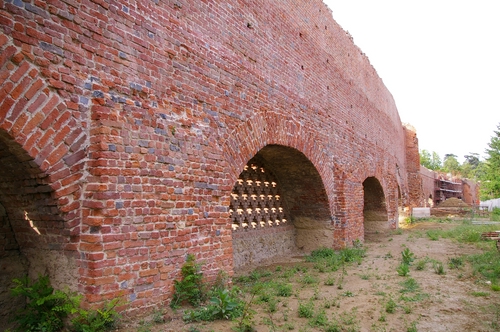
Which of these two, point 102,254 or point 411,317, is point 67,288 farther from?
point 411,317

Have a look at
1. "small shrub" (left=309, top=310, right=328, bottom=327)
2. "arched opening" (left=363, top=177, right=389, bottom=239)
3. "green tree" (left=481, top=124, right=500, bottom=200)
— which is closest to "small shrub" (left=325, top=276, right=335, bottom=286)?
"small shrub" (left=309, top=310, right=328, bottom=327)

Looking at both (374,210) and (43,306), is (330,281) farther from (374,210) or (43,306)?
(374,210)

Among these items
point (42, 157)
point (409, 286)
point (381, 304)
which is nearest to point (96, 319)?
point (42, 157)

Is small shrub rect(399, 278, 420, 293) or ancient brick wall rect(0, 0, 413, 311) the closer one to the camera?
ancient brick wall rect(0, 0, 413, 311)

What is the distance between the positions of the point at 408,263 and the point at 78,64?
23.4 ft

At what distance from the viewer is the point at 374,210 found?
49.1ft

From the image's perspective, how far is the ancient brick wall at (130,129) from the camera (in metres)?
3.07

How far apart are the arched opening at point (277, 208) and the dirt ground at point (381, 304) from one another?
84cm

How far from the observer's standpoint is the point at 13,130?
2.82 metres

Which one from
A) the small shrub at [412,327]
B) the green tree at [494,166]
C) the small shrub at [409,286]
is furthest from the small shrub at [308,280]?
the green tree at [494,166]

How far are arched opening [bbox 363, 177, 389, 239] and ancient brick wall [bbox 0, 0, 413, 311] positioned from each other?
9.10m

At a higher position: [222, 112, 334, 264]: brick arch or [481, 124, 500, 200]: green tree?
[481, 124, 500, 200]: green tree

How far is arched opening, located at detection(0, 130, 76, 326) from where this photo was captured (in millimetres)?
3170

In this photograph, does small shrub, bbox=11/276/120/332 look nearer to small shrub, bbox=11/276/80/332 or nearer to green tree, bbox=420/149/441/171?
small shrub, bbox=11/276/80/332
